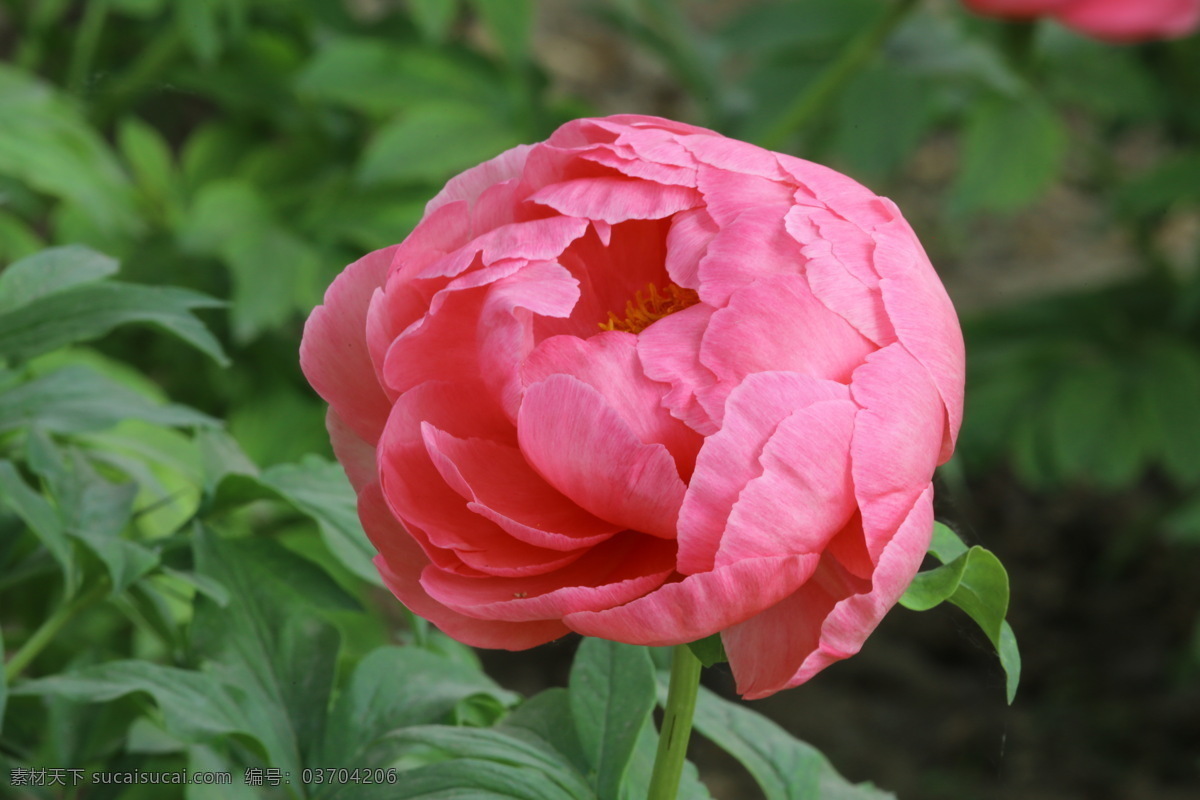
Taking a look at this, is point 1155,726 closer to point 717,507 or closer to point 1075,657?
point 1075,657

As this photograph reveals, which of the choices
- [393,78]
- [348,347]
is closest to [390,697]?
[348,347]

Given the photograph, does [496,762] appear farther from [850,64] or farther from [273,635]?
[850,64]

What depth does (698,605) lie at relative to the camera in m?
0.29

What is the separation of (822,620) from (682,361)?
0.08 meters

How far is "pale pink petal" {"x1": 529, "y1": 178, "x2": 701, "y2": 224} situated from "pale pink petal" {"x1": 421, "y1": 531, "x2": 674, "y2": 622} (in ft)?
0.29

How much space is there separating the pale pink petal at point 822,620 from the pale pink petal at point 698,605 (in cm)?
2

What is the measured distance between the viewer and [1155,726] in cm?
174

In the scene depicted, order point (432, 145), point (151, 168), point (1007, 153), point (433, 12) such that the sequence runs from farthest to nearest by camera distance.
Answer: point (1007, 153)
point (151, 168)
point (432, 145)
point (433, 12)

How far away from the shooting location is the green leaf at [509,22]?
119cm

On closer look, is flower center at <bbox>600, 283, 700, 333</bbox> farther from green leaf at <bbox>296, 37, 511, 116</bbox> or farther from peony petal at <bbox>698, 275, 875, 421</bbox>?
green leaf at <bbox>296, 37, 511, 116</bbox>

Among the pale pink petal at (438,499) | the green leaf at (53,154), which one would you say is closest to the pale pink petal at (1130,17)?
the green leaf at (53,154)

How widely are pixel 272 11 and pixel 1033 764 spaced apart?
1.39 m

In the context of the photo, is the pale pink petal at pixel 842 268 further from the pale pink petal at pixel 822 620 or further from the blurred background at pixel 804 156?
the blurred background at pixel 804 156

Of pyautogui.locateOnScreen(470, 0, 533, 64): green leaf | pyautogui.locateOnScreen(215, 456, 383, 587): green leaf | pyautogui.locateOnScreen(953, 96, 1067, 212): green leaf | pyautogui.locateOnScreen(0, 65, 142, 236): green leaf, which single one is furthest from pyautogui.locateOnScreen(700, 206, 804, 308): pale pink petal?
pyautogui.locateOnScreen(953, 96, 1067, 212): green leaf
